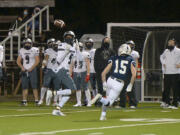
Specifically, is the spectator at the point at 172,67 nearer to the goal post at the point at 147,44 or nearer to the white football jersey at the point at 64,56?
the goal post at the point at 147,44

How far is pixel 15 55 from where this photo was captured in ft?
87.1

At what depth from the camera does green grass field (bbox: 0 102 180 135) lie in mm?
12750

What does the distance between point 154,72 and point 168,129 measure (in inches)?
423

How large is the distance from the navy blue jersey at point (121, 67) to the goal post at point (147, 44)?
21.5 ft

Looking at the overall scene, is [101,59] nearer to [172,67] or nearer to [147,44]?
[172,67]

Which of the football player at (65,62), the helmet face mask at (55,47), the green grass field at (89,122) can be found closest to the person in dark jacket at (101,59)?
the green grass field at (89,122)

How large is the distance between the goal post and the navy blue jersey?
21.5 ft

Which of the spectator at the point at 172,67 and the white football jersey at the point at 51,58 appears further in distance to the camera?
the white football jersey at the point at 51,58

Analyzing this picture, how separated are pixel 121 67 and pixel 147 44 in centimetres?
989

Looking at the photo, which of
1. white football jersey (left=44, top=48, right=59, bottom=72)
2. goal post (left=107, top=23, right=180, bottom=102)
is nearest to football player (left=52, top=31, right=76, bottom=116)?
white football jersey (left=44, top=48, right=59, bottom=72)

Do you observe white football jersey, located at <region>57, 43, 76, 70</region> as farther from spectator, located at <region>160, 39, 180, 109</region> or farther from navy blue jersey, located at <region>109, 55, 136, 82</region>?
spectator, located at <region>160, 39, 180, 109</region>

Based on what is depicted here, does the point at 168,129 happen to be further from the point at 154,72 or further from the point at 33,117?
the point at 154,72

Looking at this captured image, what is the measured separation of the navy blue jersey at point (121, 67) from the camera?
15.3 metres

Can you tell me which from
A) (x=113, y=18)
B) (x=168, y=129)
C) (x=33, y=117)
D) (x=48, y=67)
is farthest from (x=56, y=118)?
(x=113, y=18)
